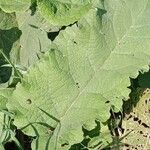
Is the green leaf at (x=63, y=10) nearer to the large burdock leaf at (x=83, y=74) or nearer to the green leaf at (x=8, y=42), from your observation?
the large burdock leaf at (x=83, y=74)

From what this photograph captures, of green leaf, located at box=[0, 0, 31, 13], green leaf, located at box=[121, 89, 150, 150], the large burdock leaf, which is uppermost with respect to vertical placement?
green leaf, located at box=[0, 0, 31, 13]

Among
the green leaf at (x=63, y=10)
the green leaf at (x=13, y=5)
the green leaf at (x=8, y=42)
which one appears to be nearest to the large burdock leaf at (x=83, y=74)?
the green leaf at (x=63, y=10)

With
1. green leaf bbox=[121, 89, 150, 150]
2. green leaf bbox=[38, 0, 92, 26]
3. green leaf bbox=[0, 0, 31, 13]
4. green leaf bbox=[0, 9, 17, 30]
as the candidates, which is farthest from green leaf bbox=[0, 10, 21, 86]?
green leaf bbox=[121, 89, 150, 150]

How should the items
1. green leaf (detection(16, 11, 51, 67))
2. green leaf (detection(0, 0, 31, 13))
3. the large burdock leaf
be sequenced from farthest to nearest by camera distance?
green leaf (detection(16, 11, 51, 67)) → green leaf (detection(0, 0, 31, 13)) → the large burdock leaf

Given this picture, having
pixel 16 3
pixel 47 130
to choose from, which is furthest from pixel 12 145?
pixel 16 3

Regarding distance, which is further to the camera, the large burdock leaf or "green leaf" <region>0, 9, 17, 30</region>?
"green leaf" <region>0, 9, 17, 30</region>

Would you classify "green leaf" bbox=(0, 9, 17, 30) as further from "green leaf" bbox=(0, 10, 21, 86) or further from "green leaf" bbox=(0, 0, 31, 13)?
"green leaf" bbox=(0, 0, 31, 13)

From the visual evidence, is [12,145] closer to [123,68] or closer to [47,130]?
[47,130]

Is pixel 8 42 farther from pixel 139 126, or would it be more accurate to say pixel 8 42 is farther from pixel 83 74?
pixel 139 126
